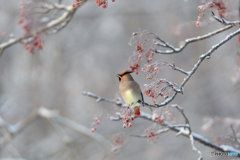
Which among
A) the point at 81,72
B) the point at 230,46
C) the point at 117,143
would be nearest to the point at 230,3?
the point at 117,143

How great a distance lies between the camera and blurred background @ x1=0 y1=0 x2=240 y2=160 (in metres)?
10.4

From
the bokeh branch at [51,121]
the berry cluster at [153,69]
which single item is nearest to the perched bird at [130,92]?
the berry cluster at [153,69]

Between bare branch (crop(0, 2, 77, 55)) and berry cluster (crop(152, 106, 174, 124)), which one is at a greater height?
bare branch (crop(0, 2, 77, 55))

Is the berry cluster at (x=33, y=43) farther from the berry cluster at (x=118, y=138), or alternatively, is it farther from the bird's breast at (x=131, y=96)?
the berry cluster at (x=118, y=138)

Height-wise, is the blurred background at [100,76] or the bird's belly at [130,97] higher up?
the bird's belly at [130,97]

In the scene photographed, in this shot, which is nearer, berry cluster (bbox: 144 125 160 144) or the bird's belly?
berry cluster (bbox: 144 125 160 144)

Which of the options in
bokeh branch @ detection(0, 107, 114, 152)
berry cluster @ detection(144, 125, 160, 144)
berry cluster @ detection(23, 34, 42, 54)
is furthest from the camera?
bokeh branch @ detection(0, 107, 114, 152)

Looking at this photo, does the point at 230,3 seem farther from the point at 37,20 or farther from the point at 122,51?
the point at 122,51

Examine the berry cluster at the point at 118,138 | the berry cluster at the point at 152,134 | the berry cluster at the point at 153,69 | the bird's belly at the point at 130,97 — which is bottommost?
the berry cluster at the point at 118,138

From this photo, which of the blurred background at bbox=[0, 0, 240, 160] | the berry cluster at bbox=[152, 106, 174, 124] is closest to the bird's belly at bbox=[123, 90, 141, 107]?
the berry cluster at bbox=[152, 106, 174, 124]

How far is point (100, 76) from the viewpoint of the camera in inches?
622

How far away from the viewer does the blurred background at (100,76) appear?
10350 millimetres

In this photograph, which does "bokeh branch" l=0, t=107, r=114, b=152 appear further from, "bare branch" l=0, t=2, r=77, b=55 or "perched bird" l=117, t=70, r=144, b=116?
"perched bird" l=117, t=70, r=144, b=116

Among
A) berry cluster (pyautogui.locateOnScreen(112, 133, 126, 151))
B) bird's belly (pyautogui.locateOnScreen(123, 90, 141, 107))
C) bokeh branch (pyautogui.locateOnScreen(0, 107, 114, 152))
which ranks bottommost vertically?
bokeh branch (pyautogui.locateOnScreen(0, 107, 114, 152))
